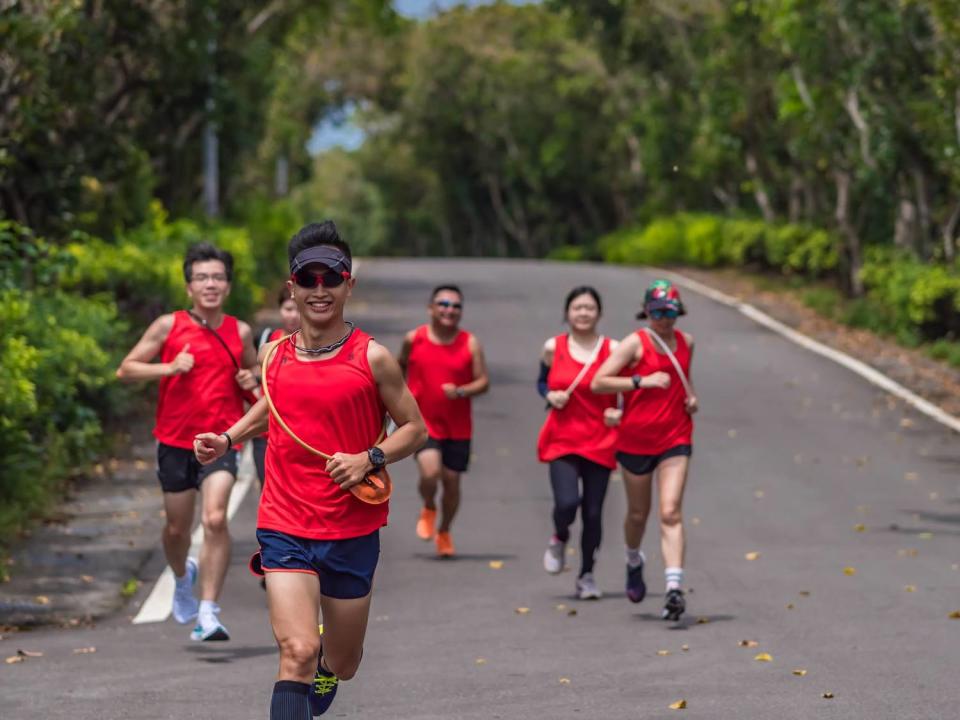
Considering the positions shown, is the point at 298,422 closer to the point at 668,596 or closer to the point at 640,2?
the point at 668,596

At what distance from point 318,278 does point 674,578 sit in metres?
4.77

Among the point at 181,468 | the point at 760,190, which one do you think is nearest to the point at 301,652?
the point at 181,468

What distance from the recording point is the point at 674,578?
1073cm

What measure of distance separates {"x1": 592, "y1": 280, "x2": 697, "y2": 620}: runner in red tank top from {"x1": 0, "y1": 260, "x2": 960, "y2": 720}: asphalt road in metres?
0.68

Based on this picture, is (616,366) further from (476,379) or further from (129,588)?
(129,588)

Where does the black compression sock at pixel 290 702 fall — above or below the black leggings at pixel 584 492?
above

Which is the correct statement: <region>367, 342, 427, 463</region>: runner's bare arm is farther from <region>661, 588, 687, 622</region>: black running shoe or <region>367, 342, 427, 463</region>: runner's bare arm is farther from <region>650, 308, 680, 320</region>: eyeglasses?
<region>650, 308, 680, 320</region>: eyeglasses

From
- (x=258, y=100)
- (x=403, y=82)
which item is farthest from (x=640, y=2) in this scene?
(x=403, y=82)

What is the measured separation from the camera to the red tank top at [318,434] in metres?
6.59

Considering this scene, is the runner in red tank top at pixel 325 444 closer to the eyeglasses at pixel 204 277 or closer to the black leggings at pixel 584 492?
the eyeglasses at pixel 204 277

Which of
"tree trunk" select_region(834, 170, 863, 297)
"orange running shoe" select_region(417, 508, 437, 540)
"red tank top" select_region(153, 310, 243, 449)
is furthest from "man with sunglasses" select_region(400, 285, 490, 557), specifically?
"tree trunk" select_region(834, 170, 863, 297)

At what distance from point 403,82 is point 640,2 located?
23.4 m

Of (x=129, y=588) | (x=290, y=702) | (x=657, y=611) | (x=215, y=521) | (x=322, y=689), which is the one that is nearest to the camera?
(x=290, y=702)

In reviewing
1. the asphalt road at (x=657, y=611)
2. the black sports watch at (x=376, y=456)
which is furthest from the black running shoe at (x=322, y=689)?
the asphalt road at (x=657, y=611)
